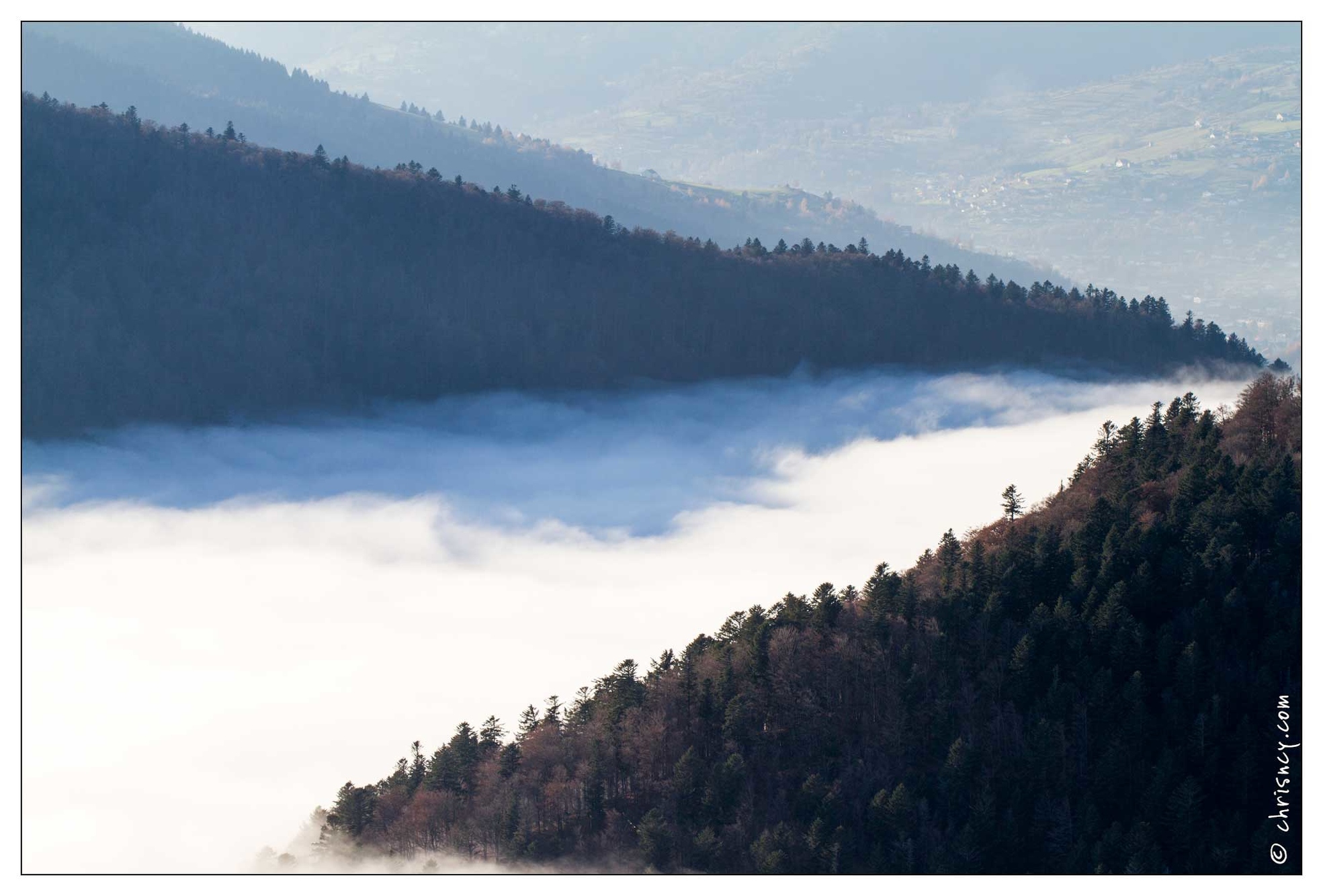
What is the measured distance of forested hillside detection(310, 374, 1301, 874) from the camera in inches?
2881

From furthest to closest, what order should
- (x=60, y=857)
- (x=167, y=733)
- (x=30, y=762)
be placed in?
(x=167, y=733) → (x=30, y=762) → (x=60, y=857)

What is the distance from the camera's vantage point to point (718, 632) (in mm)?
90500

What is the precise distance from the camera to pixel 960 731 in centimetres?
7838

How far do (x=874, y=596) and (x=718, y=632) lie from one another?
1018 cm

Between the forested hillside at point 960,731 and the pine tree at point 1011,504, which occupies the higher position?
the pine tree at point 1011,504

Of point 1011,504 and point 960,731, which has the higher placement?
point 1011,504

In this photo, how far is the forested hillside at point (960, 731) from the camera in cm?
7319

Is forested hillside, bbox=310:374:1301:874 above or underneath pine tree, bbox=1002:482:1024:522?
underneath

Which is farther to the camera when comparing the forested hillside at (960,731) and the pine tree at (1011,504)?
the pine tree at (1011,504)

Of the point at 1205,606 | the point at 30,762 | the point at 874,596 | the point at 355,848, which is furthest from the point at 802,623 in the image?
the point at 30,762

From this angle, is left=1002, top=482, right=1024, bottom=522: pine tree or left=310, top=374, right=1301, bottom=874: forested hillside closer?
left=310, top=374, right=1301, bottom=874: forested hillside

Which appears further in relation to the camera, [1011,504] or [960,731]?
[1011,504]
